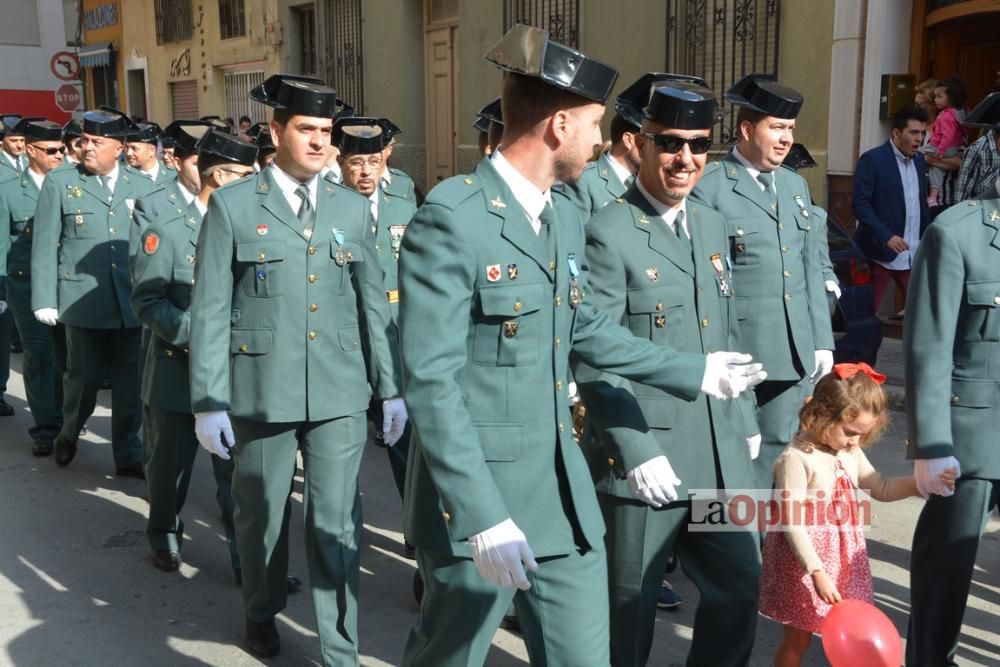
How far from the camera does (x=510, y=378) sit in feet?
9.37

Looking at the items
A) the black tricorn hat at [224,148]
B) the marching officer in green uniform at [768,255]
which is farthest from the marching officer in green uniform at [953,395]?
the black tricorn hat at [224,148]

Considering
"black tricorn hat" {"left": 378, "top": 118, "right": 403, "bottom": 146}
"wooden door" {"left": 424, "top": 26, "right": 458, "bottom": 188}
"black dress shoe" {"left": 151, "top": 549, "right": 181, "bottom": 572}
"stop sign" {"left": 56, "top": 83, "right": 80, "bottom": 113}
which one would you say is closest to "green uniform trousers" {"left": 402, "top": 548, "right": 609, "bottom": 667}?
"black dress shoe" {"left": 151, "top": 549, "right": 181, "bottom": 572}

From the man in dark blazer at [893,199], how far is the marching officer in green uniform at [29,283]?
20.4 feet

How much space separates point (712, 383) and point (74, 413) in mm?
4986

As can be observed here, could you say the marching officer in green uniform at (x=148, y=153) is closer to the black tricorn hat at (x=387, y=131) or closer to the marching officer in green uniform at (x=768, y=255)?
the black tricorn hat at (x=387, y=131)

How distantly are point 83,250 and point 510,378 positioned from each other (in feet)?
15.9

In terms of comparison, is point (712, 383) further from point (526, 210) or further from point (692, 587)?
point (692, 587)

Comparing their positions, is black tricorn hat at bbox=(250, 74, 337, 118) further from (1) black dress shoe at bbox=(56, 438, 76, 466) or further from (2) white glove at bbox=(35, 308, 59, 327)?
(1) black dress shoe at bbox=(56, 438, 76, 466)

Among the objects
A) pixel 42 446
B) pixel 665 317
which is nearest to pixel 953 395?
pixel 665 317

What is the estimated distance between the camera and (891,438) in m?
7.40

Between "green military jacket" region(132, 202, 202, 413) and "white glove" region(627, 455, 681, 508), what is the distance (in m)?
2.46

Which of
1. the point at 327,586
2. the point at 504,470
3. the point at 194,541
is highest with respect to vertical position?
the point at 504,470

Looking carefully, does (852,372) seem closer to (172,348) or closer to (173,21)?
(172,348)

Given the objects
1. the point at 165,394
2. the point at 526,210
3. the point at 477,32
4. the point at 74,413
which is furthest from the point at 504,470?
the point at 477,32
